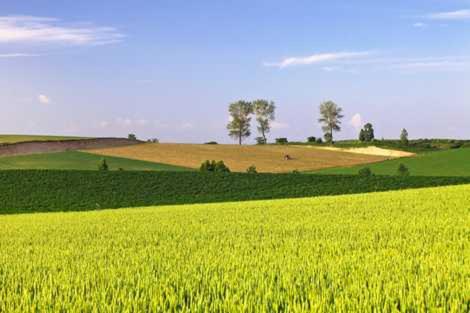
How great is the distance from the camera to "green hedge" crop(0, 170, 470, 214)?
147 feet

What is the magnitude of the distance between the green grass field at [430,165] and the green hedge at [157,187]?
66.1ft

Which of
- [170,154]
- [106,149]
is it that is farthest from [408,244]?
[106,149]

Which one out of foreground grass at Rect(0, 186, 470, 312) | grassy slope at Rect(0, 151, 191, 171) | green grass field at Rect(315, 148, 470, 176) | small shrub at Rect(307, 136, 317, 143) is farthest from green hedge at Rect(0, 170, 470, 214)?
small shrub at Rect(307, 136, 317, 143)

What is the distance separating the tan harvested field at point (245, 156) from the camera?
252ft

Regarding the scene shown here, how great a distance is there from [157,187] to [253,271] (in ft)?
141

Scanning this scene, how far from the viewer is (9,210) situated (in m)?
42.2

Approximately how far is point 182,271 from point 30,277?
7.19ft

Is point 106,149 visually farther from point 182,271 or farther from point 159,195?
point 182,271

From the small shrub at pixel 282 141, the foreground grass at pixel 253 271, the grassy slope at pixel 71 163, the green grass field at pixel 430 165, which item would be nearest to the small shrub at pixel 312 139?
the small shrub at pixel 282 141

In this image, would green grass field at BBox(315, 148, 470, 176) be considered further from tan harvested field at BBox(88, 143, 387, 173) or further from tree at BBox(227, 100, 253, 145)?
tree at BBox(227, 100, 253, 145)

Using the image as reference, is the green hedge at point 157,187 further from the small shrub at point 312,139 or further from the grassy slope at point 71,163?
the small shrub at point 312,139

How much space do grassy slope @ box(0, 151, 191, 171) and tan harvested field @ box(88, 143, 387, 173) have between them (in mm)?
2764

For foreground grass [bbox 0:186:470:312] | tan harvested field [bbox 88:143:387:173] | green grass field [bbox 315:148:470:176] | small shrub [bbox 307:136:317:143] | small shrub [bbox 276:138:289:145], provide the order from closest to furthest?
foreground grass [bbox 0:186:470:312] < green grass field [bbox 315:148:470:176] < tan harvested field [bbox 88:143:387:173] < small shrub [bbox 276:138:289:145] < small shrub [bbox 307:136:317:143]

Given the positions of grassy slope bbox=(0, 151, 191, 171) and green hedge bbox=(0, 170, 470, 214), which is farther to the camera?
grassy slope bbox=(0, 151, 191, 171)
